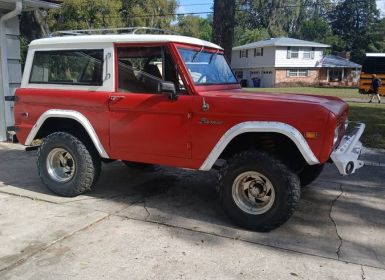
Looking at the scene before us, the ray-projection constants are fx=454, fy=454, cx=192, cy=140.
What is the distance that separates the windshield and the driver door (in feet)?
0.68

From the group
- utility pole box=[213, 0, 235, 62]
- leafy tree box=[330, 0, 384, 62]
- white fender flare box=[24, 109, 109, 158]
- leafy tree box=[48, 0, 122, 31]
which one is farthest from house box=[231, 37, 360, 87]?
white fender flare box=[24, 109, 109, 158]

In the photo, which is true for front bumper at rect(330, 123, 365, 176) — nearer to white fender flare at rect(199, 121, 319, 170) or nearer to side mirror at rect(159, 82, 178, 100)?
white fender flare at rect(199, 121, 319, 170)

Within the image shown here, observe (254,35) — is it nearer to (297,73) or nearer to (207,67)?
(297,73)

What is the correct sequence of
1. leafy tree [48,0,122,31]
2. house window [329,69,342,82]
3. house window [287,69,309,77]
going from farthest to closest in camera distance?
house window [329,69,342,82] < house window [287,69,309,77] < leafy tree [48,0,122,31]

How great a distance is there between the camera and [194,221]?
16.5ft

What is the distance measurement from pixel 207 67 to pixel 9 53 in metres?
5.76

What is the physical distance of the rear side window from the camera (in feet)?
18.2


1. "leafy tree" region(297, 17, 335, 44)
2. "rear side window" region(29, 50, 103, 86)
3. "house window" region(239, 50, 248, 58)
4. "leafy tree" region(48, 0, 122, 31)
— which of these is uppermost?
"leafy tree" region(297, 17, 335, 44)

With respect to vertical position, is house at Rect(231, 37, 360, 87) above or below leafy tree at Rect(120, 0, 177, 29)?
below

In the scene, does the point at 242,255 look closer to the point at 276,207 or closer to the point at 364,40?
the point at 276,207

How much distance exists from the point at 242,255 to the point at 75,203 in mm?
2399

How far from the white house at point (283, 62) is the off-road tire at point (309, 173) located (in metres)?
44.6

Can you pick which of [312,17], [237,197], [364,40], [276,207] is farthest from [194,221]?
[312,17]

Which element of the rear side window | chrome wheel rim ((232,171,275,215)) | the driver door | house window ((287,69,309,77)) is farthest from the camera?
house window ((287,69,309,77))
